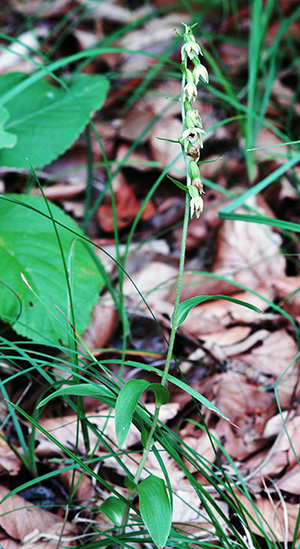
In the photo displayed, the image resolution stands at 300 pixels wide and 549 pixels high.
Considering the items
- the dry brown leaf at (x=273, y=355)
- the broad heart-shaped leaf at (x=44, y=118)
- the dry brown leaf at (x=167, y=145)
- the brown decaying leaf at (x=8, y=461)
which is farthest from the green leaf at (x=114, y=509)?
the dry brown leaf at (x=167, y=145)

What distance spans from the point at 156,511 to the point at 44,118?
158cm

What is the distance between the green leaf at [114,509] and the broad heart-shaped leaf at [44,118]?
1.22 meters

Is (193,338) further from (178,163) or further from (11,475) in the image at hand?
(178,163)

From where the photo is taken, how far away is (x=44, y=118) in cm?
192

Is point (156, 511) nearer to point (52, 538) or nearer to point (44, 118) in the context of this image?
point (52, 538)

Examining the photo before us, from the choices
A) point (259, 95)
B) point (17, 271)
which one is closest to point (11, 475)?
point (17, 271)

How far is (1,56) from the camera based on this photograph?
2.94 m

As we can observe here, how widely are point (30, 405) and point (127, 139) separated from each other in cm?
165

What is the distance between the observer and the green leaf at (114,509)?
1.06 m

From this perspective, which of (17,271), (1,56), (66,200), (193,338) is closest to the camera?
(17,271)

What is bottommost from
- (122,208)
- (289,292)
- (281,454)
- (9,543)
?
(9,543)

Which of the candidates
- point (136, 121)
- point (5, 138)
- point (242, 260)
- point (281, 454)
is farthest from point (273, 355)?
point (136, 121)

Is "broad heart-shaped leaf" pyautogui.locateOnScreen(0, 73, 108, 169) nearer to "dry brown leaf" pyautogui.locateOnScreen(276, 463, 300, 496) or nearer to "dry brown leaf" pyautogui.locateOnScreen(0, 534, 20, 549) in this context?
"dry brown leaf" pyautogui.locateOnScreen(0, 534, 20, 549)

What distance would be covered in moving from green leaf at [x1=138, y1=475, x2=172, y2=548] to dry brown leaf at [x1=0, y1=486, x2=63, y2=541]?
43 centimetres
